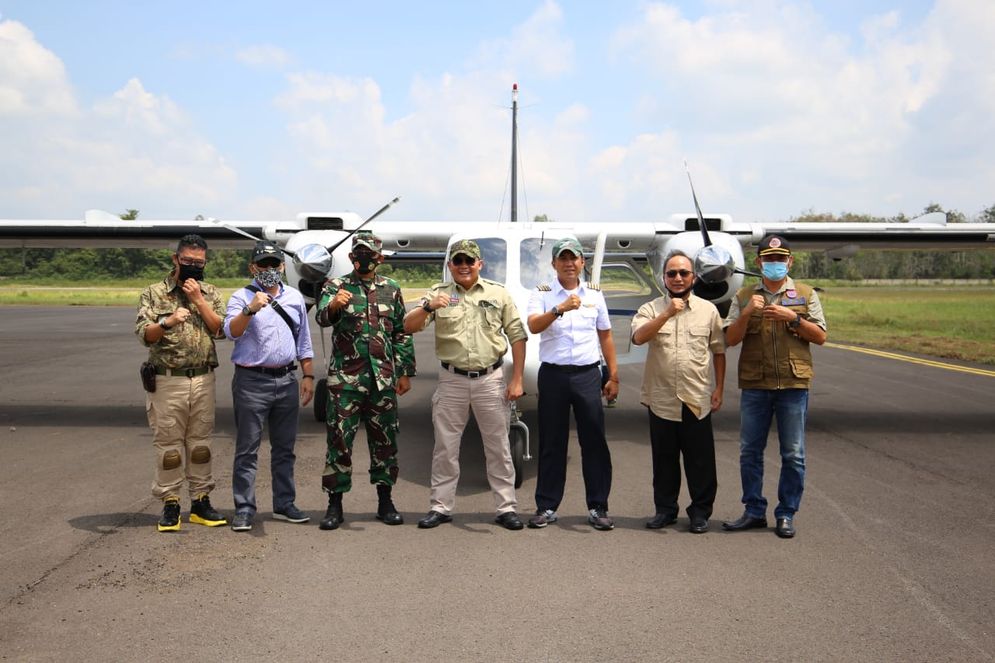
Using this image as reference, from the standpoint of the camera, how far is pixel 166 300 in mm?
5121

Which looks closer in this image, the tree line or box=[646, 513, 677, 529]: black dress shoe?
box=[646, 513, 677, 529]: black dress shoe

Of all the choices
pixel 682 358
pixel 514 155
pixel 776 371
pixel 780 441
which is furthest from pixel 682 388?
pixel 514 155

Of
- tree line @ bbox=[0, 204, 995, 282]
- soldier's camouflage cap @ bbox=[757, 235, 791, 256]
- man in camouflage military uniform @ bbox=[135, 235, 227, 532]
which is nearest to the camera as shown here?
man in camouflage military uniform @ bbox=[135, 235, 227, 532]

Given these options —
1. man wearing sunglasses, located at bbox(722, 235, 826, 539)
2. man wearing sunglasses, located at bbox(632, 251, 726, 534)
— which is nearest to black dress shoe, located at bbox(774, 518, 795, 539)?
man wearing sunglasses, located at bbox(722, 235, 826, 539)

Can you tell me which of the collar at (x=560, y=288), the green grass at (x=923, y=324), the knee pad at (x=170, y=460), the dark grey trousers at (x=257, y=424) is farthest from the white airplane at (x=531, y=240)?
the green grass at (x=923, y=324)

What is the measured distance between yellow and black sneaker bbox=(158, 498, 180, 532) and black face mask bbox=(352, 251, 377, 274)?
2.00m

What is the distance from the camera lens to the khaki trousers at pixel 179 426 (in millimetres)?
5137

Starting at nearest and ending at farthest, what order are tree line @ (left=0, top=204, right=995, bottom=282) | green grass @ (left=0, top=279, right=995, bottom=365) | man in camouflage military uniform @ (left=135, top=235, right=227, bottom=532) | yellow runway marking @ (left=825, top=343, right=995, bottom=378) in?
man in camouflage military uniform @ (left=135, top=235, right=227, bottom=532)
yellow runway marking @ (left=825, top=343, right=995, bottom=378)
green grass @ (left=0, top=279, right=995, bottom=365)
tree line @ (left=0, top=204, right=995, bottom=282)

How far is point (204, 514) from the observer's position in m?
5.36

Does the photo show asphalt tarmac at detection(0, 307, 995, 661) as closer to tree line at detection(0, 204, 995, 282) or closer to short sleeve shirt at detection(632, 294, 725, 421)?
short sleeve shirt at detection(632, 294, 725, 421)

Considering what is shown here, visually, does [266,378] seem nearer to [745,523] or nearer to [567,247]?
[567,247]

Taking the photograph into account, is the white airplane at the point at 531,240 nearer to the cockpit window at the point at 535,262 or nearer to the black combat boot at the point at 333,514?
the cockpit window at the point at 535,262

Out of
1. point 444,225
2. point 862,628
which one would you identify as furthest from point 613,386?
point 444,225

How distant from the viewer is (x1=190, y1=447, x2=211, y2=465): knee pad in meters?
5.25
